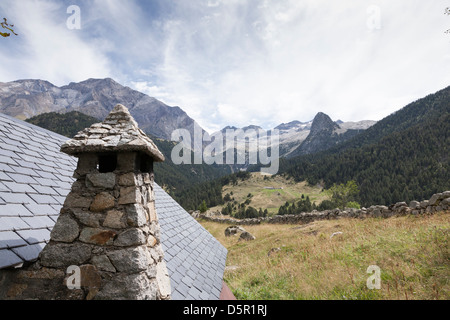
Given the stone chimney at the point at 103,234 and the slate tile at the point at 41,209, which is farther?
the slate tile at the point at 41,209

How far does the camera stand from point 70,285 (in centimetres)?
224

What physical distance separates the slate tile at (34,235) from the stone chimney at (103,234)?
449mm

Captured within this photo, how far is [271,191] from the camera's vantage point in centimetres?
8456

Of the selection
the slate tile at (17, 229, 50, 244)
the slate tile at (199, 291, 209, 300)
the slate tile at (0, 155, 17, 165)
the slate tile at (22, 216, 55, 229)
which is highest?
the slate tile at (0, 155, 17, 165)

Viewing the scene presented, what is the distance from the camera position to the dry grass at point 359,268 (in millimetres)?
5609

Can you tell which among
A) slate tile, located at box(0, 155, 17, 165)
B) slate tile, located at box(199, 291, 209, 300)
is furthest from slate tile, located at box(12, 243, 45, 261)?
slate tile, located at box(199, 291, 209, 300)

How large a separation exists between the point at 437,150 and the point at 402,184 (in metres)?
24.3

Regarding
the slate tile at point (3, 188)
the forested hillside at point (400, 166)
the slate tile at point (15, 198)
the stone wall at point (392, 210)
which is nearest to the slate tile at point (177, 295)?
the slate tile at point (15, 198)

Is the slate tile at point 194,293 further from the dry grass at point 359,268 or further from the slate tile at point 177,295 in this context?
the dry grass at point 359,268

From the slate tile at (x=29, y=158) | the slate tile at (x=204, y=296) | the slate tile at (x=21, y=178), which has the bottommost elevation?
the slate tile at (x=204, y=296)

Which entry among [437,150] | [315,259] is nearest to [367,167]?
[437,150]

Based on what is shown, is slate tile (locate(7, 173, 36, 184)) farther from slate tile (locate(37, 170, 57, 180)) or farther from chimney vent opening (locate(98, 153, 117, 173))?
chimney vent opening (locate(98, 153, 117, 173))

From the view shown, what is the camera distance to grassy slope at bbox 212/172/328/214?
7180 cm
